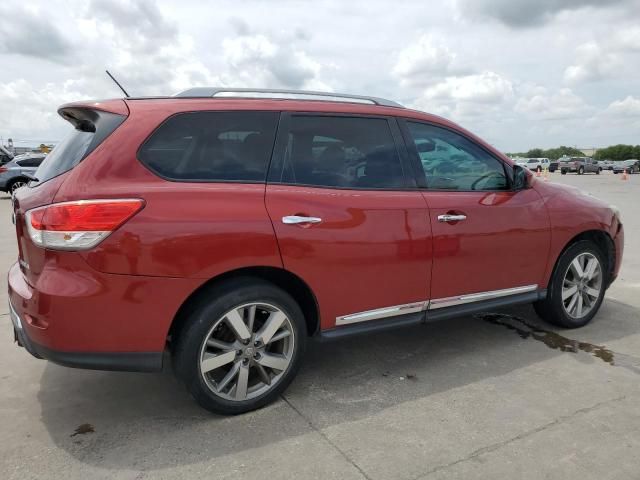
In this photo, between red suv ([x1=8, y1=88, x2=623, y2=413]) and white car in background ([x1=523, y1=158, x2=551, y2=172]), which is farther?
white car in background ([x1=523, y1=158, x2=551, y2=172])

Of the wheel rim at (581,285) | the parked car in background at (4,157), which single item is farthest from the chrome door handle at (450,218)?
the parked car in background at (4,157)

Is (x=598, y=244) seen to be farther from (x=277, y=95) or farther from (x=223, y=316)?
(x=223, y=316)

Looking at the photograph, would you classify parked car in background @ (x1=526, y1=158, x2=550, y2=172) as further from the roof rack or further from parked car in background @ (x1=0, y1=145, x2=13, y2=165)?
the roof rack

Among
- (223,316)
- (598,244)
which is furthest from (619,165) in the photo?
(223,316)

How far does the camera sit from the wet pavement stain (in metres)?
2.78

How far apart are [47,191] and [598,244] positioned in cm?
425

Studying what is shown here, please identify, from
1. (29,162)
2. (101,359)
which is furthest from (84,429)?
(29,162)

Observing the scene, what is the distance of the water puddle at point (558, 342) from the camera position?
12.3ft

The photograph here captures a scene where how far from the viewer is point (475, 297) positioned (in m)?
3.75

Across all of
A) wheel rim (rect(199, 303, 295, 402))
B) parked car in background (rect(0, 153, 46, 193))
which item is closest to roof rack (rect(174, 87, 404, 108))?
wheel rim (rect(199, 303, 295, 402))

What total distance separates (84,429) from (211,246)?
48.6 inches

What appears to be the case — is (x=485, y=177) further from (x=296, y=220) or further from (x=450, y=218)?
(x=296, y=220)

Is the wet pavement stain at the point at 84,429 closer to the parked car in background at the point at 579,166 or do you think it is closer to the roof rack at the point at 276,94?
the roof rack at the point at 276,94

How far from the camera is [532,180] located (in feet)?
13.2
